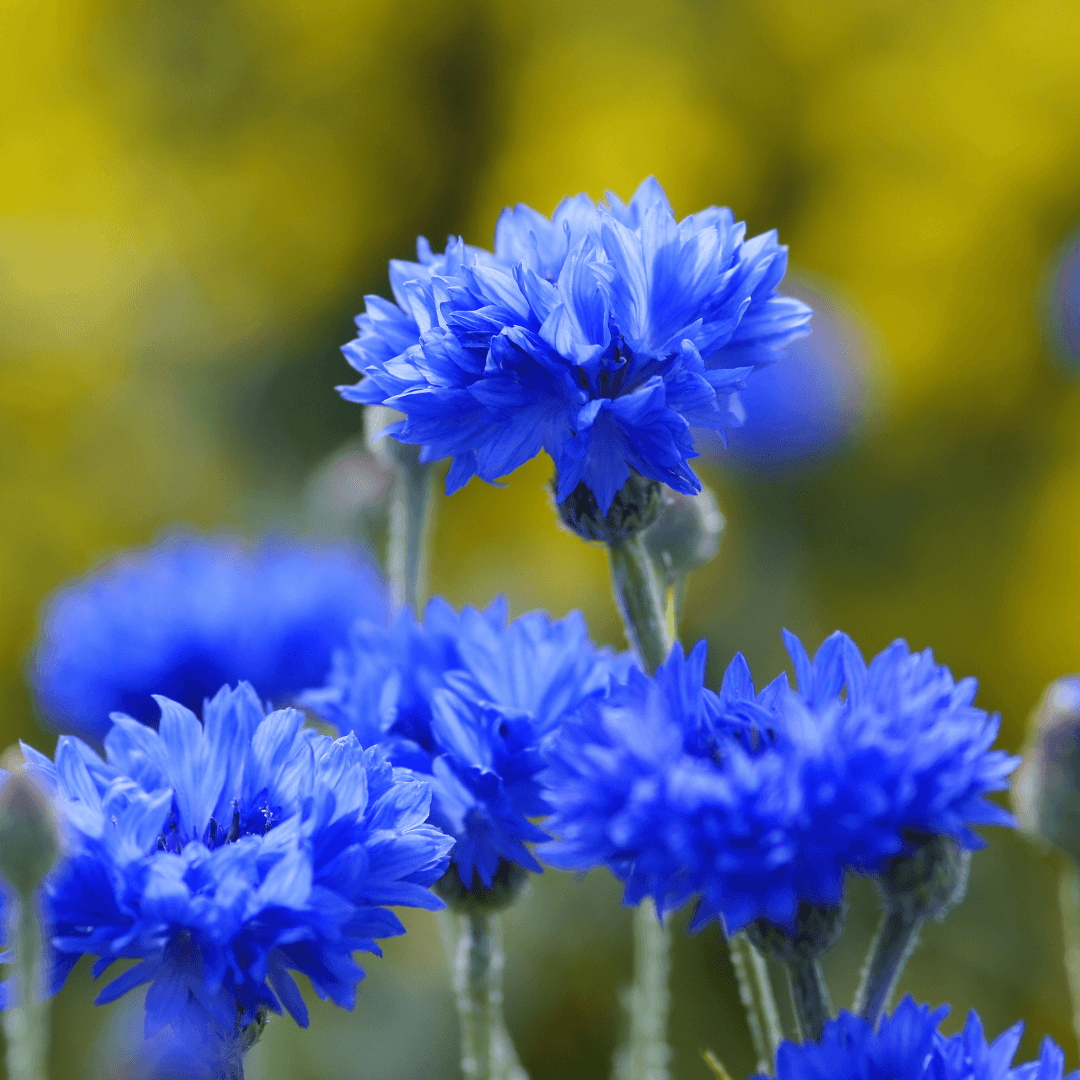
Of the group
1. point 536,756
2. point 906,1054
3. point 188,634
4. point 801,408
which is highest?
point 801,408

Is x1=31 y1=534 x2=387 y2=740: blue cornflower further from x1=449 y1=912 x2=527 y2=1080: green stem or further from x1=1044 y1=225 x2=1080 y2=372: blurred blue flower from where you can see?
x1=1044 y1=225 x2=1080 y2=372: blurred blue flower

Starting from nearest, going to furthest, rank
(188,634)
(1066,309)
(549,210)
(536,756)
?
(536,756) < (188,634) < (1066,309) < (549,210)

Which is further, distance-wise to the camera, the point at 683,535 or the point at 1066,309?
the point at 1066,309

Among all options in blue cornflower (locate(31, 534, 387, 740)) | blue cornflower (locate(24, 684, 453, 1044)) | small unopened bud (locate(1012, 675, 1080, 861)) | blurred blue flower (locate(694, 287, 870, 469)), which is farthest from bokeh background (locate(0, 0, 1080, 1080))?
blue cornflower (locate(24, 684, 453, 1044))

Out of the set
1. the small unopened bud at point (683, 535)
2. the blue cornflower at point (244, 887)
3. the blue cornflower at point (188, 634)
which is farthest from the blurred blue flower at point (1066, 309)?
the blue cornflower at point (244, 887)

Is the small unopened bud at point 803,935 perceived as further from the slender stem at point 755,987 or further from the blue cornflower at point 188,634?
the blue cornflower at point 188,634

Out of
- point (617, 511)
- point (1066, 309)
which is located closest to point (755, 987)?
point (617, 511)

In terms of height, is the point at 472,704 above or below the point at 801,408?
below

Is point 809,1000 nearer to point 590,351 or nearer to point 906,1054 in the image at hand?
point 906,1054
